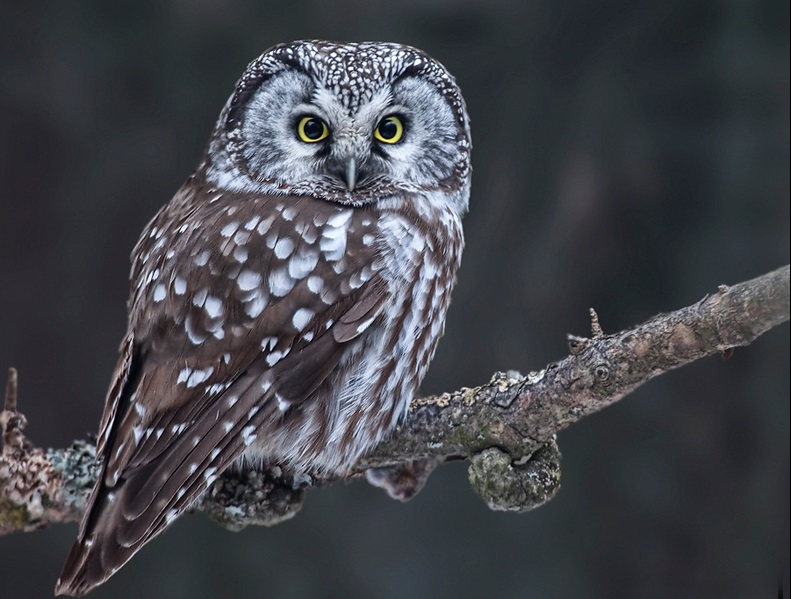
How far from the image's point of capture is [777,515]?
8.27ft

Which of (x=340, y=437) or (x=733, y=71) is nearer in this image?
(x=340, y=437)

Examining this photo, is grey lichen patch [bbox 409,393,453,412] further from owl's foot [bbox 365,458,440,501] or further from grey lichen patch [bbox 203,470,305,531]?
grey lichen patch [bbox 203,470,305,531]

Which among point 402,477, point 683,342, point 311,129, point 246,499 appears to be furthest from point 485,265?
point 683,342

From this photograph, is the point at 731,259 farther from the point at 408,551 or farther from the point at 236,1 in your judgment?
the point at 236,1

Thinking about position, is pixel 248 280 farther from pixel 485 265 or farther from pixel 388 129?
pixel 485 265

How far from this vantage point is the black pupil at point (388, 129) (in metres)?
1.90

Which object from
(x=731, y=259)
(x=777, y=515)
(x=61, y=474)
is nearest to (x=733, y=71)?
(x=731, y=259)

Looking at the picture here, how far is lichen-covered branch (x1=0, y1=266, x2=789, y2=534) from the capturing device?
4.56 feet

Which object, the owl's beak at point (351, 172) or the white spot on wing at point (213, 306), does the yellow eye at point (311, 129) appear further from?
the white spot on wing at point (213, 306)

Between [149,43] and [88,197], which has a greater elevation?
[149,43]

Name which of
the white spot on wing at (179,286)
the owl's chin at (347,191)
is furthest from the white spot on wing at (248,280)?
the owl's chin at (347,191)

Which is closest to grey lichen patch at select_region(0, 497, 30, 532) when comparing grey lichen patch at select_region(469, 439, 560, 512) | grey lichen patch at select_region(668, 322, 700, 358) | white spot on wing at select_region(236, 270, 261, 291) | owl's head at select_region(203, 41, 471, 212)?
white spot on wing at select_region(236, 270, 261, 291)

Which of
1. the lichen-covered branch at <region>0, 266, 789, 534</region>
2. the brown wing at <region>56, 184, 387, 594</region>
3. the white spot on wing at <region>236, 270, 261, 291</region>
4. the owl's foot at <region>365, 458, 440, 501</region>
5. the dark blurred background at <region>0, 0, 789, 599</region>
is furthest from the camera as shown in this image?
the dark blurred background at <region>0, 0, 789, 599</region>

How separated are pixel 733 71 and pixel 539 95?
632 mm
